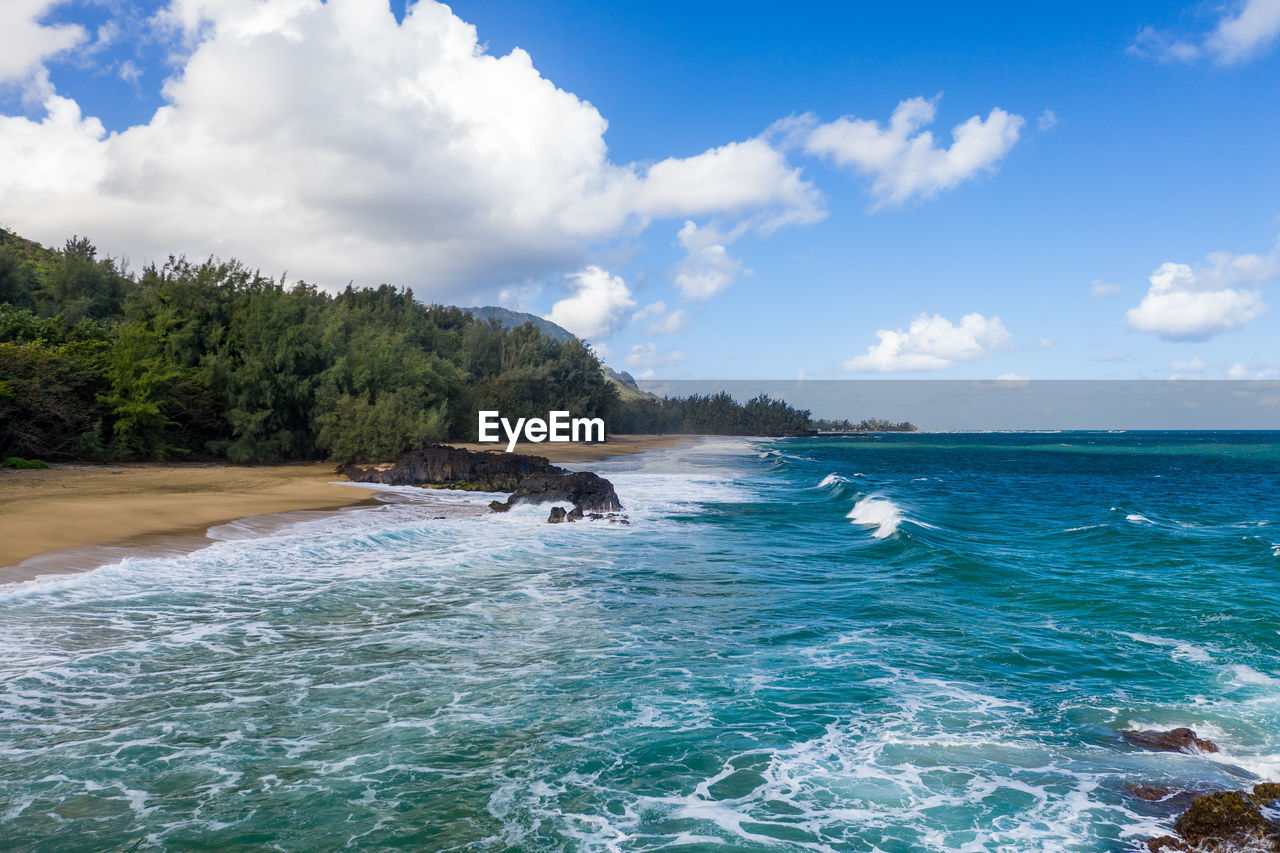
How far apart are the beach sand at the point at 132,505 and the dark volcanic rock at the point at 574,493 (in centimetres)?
452

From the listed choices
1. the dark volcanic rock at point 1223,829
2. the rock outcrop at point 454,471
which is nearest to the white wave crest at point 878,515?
the rock outcrop at point 454,471

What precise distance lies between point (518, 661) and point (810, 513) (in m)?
16.1

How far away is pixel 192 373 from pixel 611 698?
26520 millimetres

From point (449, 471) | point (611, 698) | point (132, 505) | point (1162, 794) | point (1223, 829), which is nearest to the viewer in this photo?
point (1223, 829)

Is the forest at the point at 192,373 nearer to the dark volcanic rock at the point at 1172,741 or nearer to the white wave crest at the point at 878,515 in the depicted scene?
the white wave crest at the point at 878,515

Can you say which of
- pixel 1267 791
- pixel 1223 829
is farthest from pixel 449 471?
pixel 1223 829

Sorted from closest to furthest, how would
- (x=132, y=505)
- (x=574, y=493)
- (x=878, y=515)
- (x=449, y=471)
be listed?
(x=132, y=505), (x=574, y=493), (x=878, y=515), (x=449, y=471)

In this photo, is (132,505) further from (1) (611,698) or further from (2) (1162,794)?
(2) (1162,794)

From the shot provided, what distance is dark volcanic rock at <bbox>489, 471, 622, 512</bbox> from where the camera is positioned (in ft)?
66.0

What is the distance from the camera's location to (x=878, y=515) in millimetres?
21000

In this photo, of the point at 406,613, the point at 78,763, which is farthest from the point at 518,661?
the point at 78,763

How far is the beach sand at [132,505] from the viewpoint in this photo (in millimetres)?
11352

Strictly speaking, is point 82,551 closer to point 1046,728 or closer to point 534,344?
point 1046,728

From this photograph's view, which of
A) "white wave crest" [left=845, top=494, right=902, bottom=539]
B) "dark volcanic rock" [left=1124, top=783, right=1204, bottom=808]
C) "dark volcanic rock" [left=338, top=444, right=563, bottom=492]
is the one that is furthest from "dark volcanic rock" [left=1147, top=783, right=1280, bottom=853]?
"dark volcanic rock" [left=338, top=444, right=563, bottom=492]
